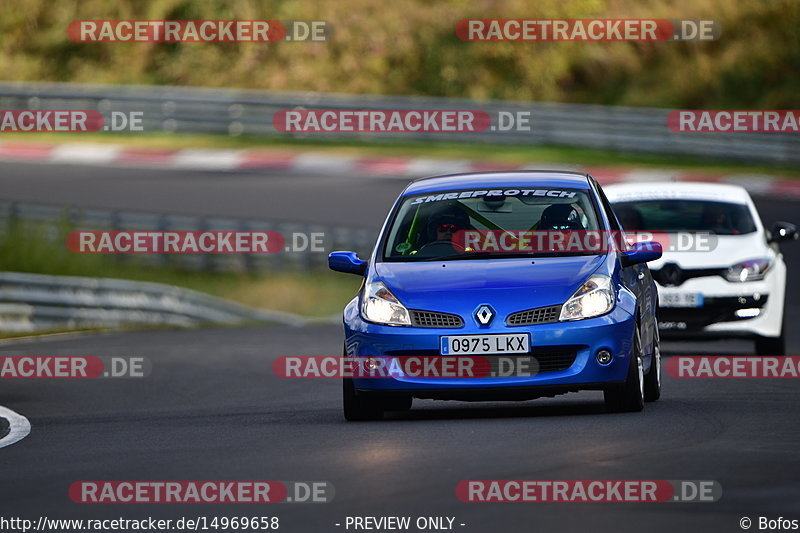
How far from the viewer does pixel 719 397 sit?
12.0m

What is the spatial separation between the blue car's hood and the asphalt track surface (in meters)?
0.72

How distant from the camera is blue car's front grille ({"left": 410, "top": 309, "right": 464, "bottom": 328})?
34.3 ft

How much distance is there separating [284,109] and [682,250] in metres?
24.3

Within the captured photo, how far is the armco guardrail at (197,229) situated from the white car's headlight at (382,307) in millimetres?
15564

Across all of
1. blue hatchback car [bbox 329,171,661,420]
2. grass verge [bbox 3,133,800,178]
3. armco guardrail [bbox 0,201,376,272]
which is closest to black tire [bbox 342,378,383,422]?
blue hatchback car [bbox 329,171,661,420]

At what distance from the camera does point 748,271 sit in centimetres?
1581

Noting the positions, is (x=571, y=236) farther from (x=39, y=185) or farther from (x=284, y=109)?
(x=284, y=109)

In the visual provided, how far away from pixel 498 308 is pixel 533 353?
0.33m

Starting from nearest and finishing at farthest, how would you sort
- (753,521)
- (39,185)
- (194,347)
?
(753,521)
(194,347)
(39,185)

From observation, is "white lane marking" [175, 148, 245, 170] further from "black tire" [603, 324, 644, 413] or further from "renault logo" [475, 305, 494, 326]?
"renault logo" [475, 305, 494, 326]

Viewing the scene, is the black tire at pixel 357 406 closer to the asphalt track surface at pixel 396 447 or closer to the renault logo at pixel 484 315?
the asphalt track surface at pixel 396 447

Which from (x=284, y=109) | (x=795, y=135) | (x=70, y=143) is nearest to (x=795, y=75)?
(x=795, y=135)

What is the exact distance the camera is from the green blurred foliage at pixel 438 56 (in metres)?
43.6

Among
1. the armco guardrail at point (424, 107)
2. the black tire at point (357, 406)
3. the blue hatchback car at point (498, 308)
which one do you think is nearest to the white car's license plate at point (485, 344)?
the blue hatchback car at point (498, 308)
